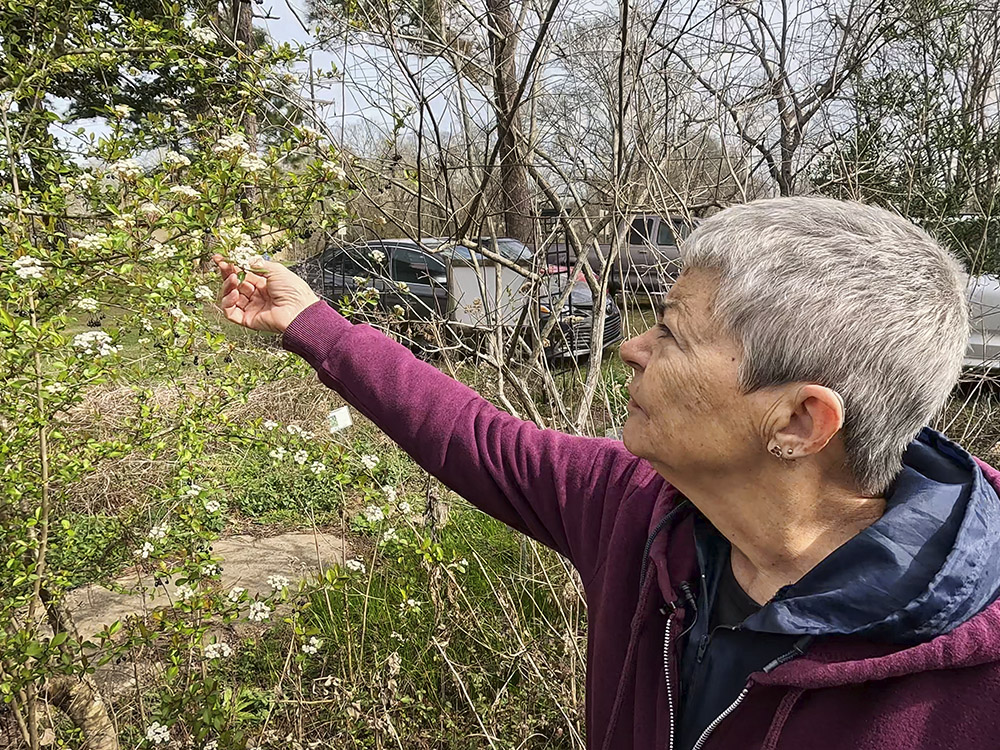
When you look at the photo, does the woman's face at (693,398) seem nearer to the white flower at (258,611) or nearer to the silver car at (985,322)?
the white flower at (258,611)

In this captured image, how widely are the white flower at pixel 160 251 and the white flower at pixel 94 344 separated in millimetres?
242

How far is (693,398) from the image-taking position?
113cm

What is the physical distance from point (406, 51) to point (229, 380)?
129cm

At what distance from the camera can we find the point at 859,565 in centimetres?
98

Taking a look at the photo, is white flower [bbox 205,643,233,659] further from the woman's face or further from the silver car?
the silver car

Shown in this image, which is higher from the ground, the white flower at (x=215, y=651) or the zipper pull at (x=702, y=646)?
the zipper pull at (x=702, y=646)

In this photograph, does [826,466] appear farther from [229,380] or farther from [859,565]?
[229,380]

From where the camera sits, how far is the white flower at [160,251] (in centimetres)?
187

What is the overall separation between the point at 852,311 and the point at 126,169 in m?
1.76

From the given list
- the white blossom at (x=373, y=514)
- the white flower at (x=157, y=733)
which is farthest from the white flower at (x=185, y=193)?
the white flower at (x=157, y=733)

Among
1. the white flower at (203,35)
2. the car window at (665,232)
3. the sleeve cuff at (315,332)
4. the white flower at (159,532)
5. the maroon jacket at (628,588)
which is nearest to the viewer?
the maroon jacket at (628,588)

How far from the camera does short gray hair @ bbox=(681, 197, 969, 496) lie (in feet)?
3.29

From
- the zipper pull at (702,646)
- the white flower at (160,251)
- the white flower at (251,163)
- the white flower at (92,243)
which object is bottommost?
the zipper pull at (702,646)

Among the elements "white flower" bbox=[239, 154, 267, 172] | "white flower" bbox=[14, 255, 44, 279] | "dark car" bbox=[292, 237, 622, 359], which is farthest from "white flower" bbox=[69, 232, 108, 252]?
"dark car" bbox=[292, 237, 622, 359]
